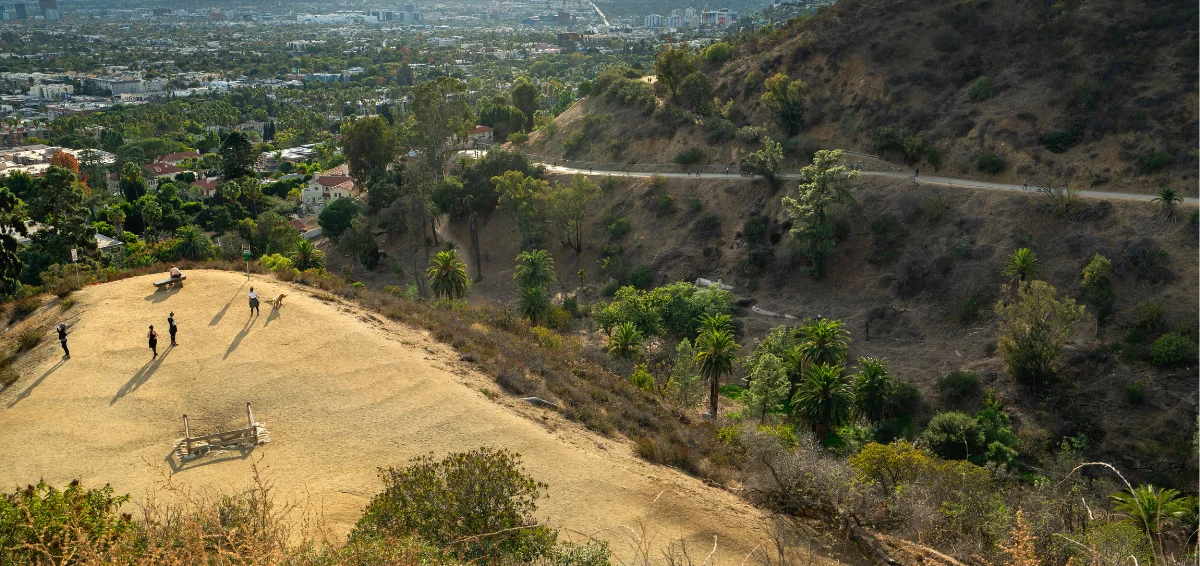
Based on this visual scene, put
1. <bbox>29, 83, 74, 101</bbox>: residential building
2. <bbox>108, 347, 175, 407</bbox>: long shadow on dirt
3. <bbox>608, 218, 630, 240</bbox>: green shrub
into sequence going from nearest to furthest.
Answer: <bbox>108, 347, 175, 407</bbox>: long shadow on dirt → <bbox>608, 218, 630, 240</bbox>: green shrub → <bbox>29, 83, 74, 101</bbox>: residential building

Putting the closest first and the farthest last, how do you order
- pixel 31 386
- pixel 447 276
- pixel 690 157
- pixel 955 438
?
pixel 31 386, pixel 955 438, pixel 447 276, pixel 690 157

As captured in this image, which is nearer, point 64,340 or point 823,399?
point 64,340

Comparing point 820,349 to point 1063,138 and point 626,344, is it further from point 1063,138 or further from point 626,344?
point 1063,138

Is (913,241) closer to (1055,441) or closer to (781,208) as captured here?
(781,208)

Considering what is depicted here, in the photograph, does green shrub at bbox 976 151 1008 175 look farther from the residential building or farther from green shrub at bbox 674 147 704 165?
the residential building

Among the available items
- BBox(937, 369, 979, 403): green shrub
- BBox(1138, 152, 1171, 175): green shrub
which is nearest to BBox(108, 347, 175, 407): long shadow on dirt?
BBox(937, 369, 979, 403): green shrub

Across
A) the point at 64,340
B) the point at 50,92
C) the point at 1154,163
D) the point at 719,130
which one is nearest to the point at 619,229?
the point at 719,130

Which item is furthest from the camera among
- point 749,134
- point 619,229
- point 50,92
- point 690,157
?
point 50,92
